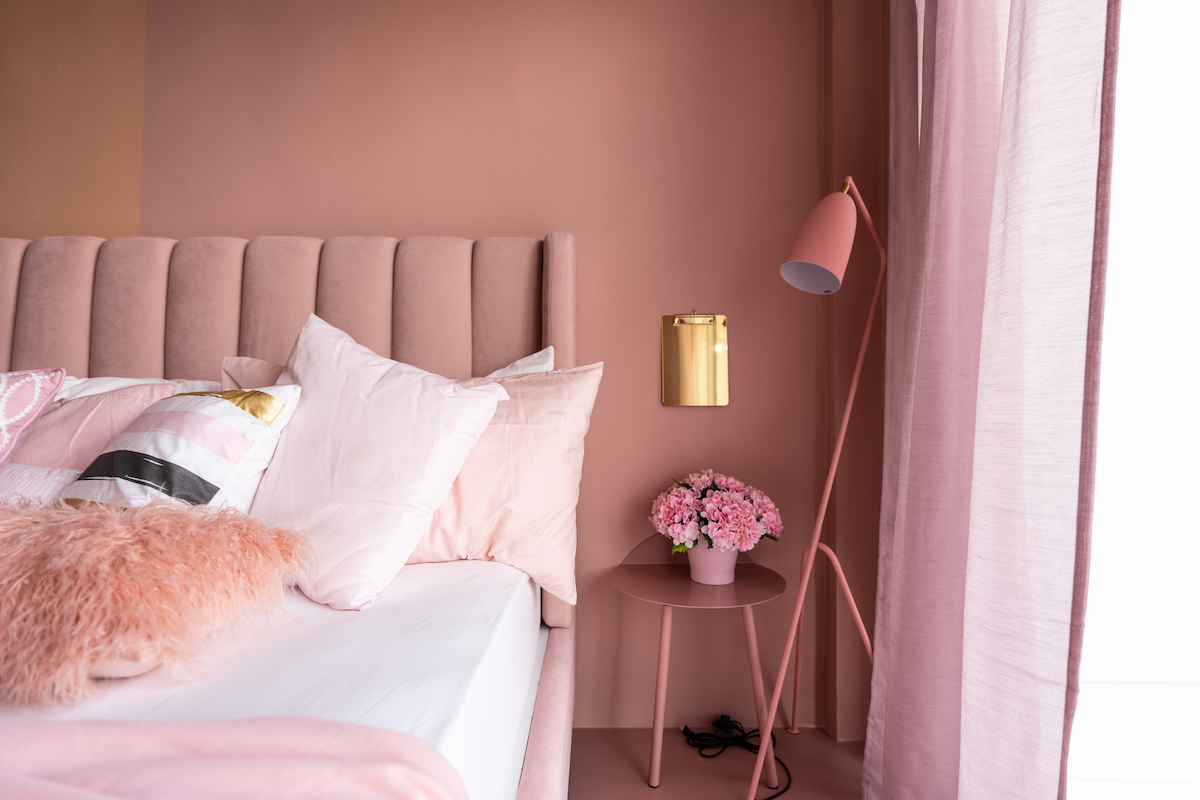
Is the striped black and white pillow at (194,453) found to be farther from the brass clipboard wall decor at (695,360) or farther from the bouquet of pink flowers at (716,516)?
the brass clipboard wall decor at (695,360)

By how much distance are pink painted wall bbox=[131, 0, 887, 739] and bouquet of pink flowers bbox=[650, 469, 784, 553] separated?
0.23m

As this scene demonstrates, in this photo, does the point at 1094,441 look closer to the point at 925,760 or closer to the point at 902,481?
the point at 902,481

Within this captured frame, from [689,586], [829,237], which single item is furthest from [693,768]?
[829,237]

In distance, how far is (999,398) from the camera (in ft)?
3.00

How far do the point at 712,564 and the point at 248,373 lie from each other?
1.27m

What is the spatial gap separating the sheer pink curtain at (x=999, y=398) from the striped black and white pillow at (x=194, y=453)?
126 cm

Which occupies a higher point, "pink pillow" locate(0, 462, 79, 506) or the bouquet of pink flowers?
"pink pillow" locate(0, 462, 79, 506)

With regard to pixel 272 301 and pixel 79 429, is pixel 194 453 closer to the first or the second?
pixel 79 429

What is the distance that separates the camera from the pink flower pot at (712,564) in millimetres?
1575

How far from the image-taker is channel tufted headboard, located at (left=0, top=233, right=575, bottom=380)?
1.69 meters

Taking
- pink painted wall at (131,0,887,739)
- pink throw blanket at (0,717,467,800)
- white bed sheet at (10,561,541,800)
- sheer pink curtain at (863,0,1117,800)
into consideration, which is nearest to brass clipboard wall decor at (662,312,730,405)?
pink painted wall at (131,0,887,739)

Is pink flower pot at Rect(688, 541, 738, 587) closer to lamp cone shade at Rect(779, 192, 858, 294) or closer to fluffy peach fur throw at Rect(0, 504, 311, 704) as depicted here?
lamp cone shade at Rect(779, 192, 858, 294)

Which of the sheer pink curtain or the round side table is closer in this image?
the sheer pink curtain

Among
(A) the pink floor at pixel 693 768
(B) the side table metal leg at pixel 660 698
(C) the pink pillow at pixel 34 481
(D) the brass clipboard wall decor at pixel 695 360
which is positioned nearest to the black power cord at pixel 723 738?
(A) the pink floor at pixel 693 768
